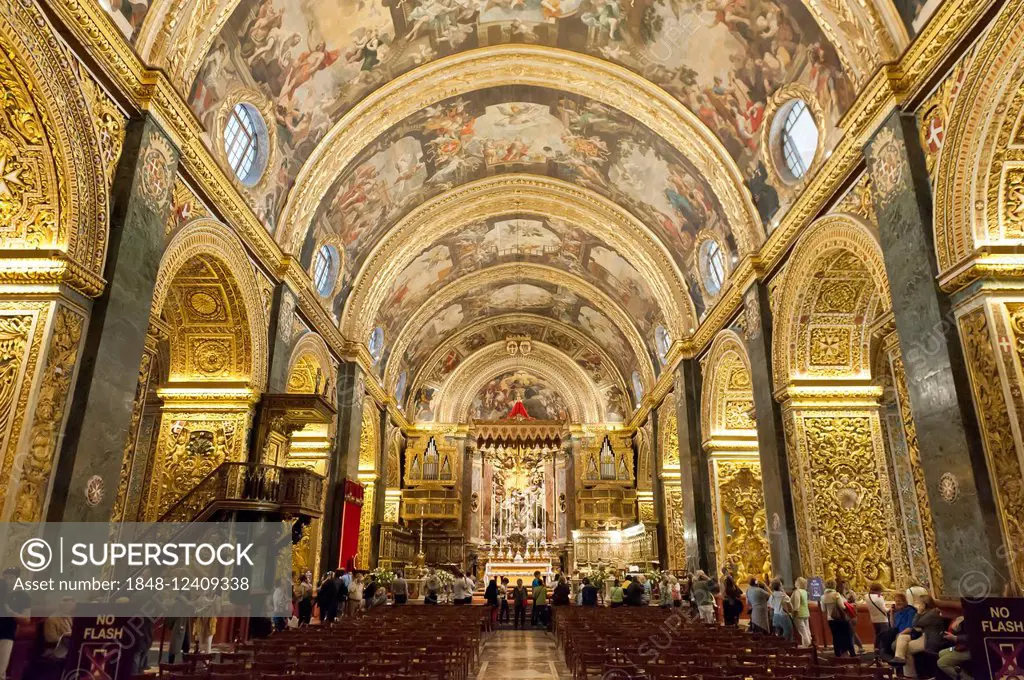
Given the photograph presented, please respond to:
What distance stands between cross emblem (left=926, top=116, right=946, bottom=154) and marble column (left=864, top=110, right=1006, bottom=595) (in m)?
0.19

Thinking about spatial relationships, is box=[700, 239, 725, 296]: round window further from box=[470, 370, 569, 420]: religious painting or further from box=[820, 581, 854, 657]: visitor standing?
box=[470, 370, 569, 420]: religious painting

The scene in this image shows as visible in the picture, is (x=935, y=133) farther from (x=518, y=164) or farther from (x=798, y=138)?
(x=518, y=164)

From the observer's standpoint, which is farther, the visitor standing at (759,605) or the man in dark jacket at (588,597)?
the man in dark jacket at (588,597)

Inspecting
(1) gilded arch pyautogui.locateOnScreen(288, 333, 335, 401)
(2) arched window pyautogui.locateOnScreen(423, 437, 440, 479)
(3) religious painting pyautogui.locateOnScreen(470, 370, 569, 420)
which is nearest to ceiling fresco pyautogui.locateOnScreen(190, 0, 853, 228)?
(1) gilded arch pyautogui.locateOnScreen(288, 333, 335, 401)

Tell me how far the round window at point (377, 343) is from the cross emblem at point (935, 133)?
1717cm

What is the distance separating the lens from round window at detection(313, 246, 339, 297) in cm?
1653

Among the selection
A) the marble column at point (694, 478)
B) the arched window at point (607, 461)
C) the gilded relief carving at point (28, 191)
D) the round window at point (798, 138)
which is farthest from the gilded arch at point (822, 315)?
the arched window at point (607, 461)

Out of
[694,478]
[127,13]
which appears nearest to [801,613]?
[694,478]

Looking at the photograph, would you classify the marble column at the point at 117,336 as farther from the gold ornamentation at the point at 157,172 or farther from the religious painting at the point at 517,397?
the religious painting at the point at 517,397

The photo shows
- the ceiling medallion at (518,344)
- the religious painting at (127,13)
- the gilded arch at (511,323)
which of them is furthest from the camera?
the ceiling medallion at (518,344)

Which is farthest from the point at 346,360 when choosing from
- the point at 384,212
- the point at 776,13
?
the point at 776,13

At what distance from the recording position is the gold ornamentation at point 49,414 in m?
A: 6.92

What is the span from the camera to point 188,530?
9602mm

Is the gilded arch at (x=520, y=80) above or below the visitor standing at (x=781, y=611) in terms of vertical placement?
above
